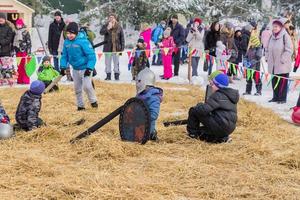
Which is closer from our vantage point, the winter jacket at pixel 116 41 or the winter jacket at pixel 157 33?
the winter jacket at pixel 116 41

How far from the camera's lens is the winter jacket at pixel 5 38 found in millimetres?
13297

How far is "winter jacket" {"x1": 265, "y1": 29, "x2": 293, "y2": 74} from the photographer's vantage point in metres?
11.2

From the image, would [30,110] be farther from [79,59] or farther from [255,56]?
[255,56]

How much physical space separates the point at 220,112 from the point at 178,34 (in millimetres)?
9142

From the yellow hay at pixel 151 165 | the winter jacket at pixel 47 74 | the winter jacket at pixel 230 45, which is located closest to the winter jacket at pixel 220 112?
the yellow hay at pixel 151 165

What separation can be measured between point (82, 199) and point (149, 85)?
113 inches

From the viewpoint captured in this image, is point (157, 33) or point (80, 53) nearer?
point (80, 53)

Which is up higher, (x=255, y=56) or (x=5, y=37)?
(x=5, y=37)

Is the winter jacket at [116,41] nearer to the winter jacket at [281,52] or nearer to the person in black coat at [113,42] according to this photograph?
the person in black coat at [113,42]

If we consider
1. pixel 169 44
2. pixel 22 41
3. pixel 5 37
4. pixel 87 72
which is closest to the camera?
pixel 87 72

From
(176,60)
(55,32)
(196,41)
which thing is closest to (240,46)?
(196,41)

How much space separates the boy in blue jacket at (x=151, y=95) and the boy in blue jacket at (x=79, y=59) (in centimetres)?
239

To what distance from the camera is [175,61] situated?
1600cm

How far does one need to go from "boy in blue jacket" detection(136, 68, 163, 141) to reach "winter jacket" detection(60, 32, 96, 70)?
7.85 ft
